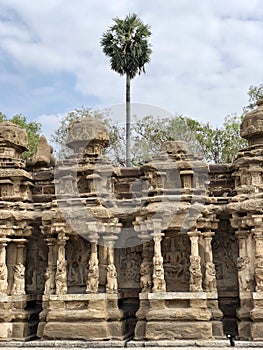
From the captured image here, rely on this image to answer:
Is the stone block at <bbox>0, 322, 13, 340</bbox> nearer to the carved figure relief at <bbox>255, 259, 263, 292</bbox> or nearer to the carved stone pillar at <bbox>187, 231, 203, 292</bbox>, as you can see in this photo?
the carved stone pillar at <bbox>187, 231, 203, 292</bbox>

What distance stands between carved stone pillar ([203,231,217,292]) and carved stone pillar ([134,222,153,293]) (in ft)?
3.91

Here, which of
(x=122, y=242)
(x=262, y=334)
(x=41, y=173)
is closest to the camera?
(x=262, y=334)

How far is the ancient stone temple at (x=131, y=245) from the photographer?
10.1 metres

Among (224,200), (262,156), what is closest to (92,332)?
(224,200)

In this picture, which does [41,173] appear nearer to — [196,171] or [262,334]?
[196,171]

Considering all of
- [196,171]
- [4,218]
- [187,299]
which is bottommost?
[187,299]

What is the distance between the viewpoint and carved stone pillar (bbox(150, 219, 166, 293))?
10.2 m

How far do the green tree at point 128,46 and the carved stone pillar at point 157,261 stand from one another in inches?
572

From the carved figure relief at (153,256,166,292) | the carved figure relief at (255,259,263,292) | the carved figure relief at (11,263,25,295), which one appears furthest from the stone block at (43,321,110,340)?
the carved figure relief at (255,259,263,292)

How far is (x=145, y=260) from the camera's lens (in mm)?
10766

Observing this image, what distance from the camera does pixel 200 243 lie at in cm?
1066

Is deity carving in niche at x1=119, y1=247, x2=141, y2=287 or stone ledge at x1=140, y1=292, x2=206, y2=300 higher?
deity carving in niche at x1=119, y1=247, x2=141, y2=287

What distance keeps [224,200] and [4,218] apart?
16.0 ft

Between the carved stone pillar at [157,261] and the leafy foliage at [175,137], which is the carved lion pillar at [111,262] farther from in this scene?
the leafy foliage at [175,137]
